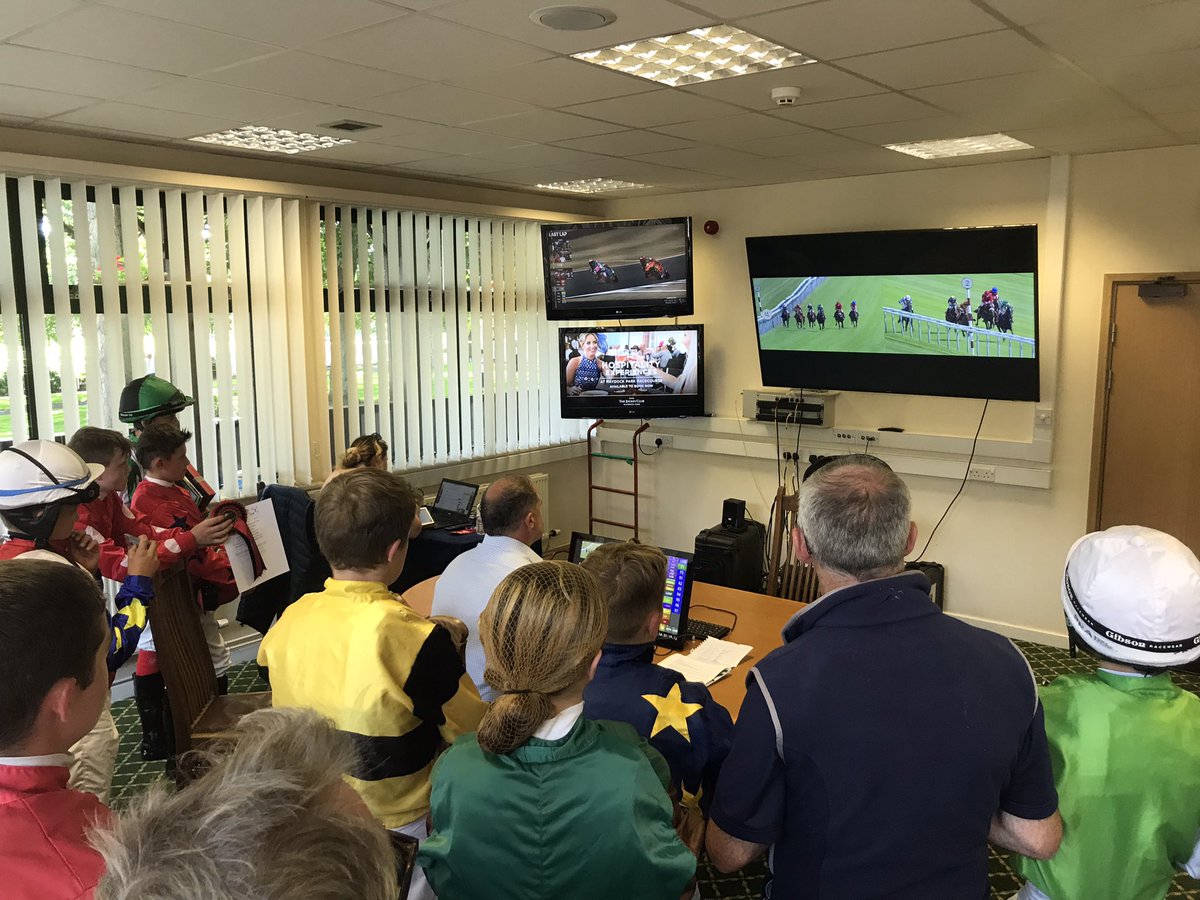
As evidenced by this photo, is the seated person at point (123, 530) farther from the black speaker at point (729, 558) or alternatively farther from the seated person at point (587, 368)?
the seated person at point (587, 368)

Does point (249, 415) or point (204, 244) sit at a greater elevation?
point (204, 244)

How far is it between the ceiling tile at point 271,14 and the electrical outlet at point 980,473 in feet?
13.0

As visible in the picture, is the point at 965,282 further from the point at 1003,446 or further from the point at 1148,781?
the point at 1148,781

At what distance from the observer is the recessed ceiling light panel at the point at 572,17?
7.22ft

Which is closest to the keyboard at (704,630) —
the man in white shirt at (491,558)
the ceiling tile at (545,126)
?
the man in white shirt at (491,558)

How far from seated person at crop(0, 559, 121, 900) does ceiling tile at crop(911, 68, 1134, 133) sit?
308 cm

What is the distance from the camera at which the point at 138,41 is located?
2.42 metres

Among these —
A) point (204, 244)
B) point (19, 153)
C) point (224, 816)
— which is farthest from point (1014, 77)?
point (19, 153)

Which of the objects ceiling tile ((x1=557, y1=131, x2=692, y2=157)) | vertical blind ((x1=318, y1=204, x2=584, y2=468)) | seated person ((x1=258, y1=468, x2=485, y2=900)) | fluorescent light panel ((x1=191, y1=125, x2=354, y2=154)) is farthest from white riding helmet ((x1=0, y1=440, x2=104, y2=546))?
vertical blind ((x1=318, y1=204, x2=584, y2=468))

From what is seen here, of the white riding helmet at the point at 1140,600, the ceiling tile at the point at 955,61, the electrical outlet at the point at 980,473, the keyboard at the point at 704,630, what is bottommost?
the keyboard at the point at 704,630

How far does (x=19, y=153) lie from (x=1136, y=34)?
414 cm

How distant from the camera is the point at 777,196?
549cm

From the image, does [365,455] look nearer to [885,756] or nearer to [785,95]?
[785,95]

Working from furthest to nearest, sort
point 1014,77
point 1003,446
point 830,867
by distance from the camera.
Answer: point 1003,446 → point 1014,77 → point 830,867
